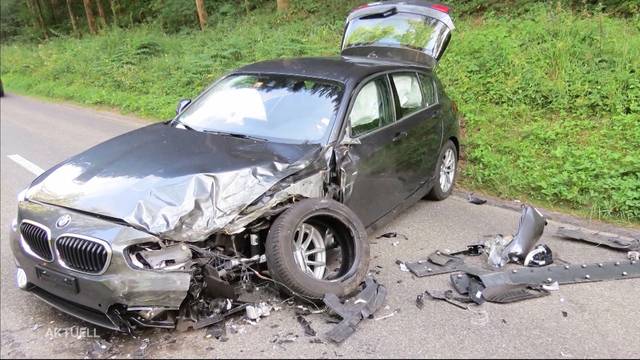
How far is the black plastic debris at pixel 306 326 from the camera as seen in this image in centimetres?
340

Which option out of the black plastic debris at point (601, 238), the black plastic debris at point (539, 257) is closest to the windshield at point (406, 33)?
the black plastic debris at point (601, 238)

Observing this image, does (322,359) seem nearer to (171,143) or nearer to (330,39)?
(171,143)

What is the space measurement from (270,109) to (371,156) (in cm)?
96

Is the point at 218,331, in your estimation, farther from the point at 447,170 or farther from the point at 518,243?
the point at 447,170

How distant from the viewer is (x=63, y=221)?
10.8 feet

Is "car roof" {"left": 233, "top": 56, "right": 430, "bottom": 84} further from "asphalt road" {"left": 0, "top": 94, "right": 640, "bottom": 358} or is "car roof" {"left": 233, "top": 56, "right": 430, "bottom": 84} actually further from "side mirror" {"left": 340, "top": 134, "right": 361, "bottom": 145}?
"asphalt road" {"left": 0, "top": 94, "right": 640, "bottom": 358}

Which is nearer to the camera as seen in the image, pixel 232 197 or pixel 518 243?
pixel 232 197

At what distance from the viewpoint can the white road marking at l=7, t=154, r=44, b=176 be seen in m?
7.47

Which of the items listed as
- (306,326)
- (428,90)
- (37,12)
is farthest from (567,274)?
(37,12)

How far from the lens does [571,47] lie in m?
8.83

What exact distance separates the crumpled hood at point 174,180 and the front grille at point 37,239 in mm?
197

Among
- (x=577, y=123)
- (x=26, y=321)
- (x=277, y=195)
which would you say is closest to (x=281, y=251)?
(x=277, y=195)

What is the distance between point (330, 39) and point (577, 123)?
795 cm

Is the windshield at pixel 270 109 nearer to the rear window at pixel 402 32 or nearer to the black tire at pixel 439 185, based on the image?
the black tire at pixel 439 185
